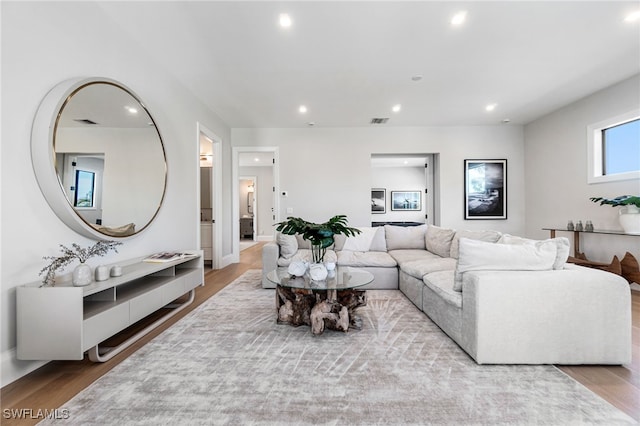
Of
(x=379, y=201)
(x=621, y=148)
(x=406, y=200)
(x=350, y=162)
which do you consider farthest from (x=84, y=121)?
(x=406, y=200)

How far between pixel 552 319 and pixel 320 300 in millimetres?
1644

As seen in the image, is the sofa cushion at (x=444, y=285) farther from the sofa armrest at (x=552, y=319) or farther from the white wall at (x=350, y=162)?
the white wall at (x=350, y=162)

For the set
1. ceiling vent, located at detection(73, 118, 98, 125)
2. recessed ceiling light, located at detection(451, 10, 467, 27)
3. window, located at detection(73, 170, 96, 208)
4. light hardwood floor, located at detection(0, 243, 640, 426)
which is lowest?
light hardwood floor, located at detection(0, 243, 640, 426)

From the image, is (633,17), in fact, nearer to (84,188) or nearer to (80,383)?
(84,188)

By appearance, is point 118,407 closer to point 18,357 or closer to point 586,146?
point 18,357

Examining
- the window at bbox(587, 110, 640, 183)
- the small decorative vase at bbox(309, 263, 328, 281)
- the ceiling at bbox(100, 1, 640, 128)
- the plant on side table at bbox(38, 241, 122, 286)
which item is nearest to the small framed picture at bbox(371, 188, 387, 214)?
the ceiling at bbox(100, 1, 640, 128)

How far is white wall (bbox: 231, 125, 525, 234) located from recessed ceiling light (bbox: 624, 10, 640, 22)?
320cm

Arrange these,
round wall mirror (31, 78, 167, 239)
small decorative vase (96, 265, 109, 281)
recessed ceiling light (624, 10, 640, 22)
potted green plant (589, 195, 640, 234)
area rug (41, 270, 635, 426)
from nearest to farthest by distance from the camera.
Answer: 1. area rug (41, 270, 635, 426)
2. round wall mirror (31, 78, 167, 239)
3. small decorative vase (96, 265, 109, 281)
4. recessed ceiling light (624, 10, 640, 22)
5. potted green plant (589, 195, 640, 234)

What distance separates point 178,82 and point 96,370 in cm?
333

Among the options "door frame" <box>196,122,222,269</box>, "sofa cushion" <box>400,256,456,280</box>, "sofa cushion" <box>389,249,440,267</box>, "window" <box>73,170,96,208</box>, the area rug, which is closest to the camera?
the area rug

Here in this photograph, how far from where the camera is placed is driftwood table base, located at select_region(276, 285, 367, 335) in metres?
2.31

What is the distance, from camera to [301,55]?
2986 millimetres

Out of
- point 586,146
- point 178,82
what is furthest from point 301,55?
point 586,146

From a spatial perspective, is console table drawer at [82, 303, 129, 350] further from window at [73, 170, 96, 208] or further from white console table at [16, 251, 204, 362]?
window at [73, 170, 96, 208]
